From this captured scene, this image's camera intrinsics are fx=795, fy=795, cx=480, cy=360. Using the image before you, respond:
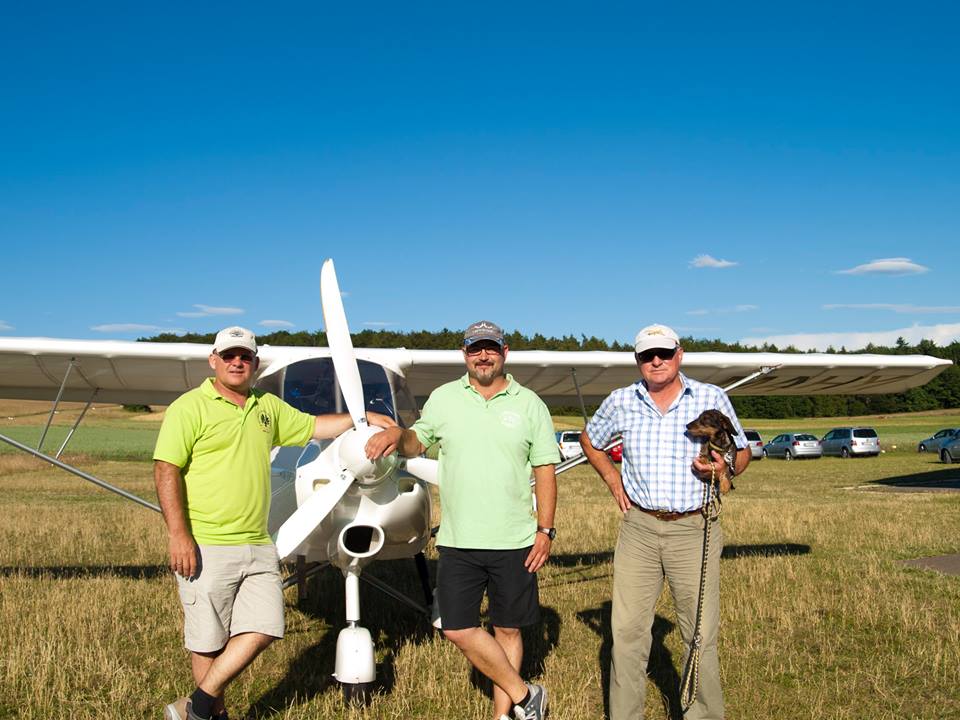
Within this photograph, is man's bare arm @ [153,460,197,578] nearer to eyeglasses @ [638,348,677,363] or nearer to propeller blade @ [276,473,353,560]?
propeller blade @ [276,473,353,560]

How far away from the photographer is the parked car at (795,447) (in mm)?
33812

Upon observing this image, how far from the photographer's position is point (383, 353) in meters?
6.15

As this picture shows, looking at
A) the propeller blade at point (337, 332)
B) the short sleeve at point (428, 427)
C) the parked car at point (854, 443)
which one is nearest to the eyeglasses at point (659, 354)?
the short sleeve at point (428, 427)

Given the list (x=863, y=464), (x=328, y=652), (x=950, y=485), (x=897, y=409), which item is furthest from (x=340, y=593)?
(x=897, y=409)

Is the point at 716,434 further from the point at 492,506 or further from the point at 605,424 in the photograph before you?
the point at 492,506

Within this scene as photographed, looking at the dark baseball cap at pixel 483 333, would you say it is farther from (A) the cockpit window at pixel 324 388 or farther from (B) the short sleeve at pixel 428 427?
(A) the cockpit window at pixel 324 388

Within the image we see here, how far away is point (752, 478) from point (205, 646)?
22.4 m

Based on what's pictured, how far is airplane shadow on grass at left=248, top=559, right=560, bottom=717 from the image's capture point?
15.9 ft

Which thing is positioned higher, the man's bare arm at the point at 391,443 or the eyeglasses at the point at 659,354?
the eyeglasses at the point at 659,354

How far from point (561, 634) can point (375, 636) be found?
1.42 meters

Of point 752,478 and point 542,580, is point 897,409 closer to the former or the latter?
point 752,478

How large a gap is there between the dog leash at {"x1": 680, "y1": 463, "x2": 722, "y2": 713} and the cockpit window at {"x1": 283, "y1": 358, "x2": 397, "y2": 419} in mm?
2563

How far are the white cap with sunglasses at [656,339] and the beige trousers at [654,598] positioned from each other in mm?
790

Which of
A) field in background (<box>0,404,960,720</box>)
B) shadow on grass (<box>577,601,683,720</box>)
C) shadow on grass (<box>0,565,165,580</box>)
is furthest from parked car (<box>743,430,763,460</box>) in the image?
shadow on grass (<box>0,565,165,580</box>)
